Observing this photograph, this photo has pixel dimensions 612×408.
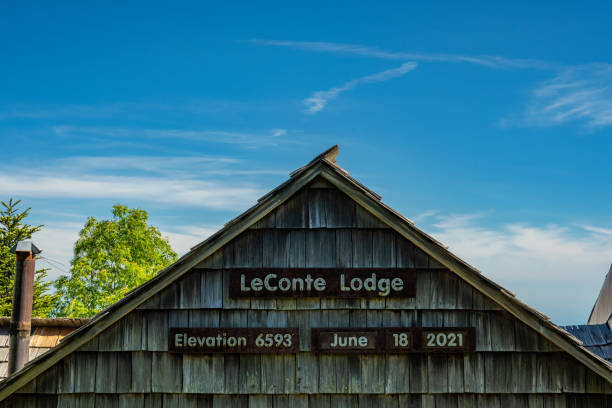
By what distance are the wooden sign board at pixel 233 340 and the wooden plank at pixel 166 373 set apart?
17 centimetres

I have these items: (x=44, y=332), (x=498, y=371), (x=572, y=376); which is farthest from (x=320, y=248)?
(x=44, y=332)

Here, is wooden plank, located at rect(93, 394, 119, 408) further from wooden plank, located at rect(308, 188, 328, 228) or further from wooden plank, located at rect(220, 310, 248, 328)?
wooden plank, located at rect(308, 188, 328, 228)

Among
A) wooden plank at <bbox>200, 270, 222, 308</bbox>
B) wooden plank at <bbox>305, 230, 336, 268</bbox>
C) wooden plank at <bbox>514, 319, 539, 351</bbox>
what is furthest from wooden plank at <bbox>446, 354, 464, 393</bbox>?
wooden plank at <bbox>200, 270, 222, 308</bbox>

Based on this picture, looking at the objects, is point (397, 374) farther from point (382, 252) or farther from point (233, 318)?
point (233, 318)

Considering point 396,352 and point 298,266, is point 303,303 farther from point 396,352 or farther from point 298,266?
point 396,352

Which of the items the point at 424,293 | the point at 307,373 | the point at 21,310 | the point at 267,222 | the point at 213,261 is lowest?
the point at 307,373

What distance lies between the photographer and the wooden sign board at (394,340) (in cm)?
771

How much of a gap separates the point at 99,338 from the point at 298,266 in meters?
2.86

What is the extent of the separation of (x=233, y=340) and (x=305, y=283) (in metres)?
1.23

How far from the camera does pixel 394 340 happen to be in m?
7.73

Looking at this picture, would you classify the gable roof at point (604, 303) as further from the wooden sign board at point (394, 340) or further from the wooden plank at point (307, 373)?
the wooden plank at point (307, 373)

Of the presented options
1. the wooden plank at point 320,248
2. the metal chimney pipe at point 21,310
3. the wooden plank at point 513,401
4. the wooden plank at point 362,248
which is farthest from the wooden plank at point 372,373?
the metal chimney pipe at point 21,310

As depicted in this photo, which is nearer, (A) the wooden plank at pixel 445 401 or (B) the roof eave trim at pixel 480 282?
(B) the roof eave trim at pixel 480 282

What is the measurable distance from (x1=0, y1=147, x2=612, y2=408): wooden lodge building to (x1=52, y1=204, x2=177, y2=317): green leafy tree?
69.9 ft
